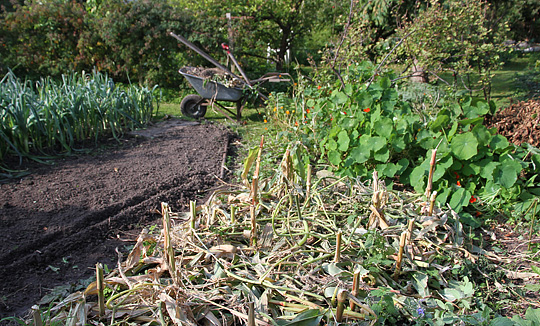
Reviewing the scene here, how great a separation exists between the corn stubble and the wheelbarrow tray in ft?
11.4

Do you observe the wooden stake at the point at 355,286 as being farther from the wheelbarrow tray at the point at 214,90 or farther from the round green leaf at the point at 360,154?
the wheelbarrow tray at the point at 214,90

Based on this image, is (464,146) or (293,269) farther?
(464,146)

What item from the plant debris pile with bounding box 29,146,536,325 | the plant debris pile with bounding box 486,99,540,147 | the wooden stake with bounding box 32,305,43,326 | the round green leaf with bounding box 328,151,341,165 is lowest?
the plant debris pile with bounding box 29,146,536,325

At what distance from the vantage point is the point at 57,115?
3684 millimetres

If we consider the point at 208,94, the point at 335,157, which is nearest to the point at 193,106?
the point at 208,94

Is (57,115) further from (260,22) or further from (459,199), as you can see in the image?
(260,22)

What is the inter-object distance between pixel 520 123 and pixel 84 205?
141 inches

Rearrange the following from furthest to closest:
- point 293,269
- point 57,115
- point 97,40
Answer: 1. point 97,40
2. point 57,115
3. point 293,269

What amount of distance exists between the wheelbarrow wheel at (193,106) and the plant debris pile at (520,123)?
167 inches

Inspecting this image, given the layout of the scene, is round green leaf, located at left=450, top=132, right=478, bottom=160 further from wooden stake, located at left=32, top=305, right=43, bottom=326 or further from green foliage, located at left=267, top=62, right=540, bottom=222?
wooden stake, located at left=32, top=305, right=43, bottom=326

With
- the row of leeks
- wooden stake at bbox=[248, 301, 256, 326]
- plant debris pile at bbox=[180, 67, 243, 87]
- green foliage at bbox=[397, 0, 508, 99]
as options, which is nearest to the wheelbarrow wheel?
plant debris pile at bbox=[180, 67, 243, 87]

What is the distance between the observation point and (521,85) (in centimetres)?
654

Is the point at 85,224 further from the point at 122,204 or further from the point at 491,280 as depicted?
the point at 491,280

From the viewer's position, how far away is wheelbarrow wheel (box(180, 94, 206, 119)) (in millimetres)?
5863
